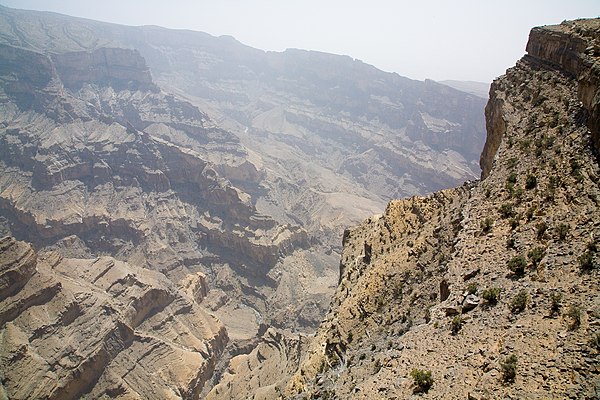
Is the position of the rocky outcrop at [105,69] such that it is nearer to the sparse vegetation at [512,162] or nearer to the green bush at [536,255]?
the sparse vegetation at [512,162]

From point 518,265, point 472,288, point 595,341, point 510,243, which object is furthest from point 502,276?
point 595,341

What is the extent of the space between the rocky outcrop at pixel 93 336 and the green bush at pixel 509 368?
36086mm

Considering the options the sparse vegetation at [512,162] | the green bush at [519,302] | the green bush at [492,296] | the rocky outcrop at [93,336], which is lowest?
the rocky outcrop at [93,336]

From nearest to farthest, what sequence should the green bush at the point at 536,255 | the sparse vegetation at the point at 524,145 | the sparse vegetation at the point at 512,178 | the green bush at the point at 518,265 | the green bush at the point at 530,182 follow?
the green bush at the point at 536,255, the green bush at the point at 518,265, the green bush at the point at 530,182, the sparse vegetation at the point at 512,178, the sparse vegetation at the point at 524,145

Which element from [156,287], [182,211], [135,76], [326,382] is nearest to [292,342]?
[156,287]

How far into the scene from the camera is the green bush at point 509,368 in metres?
9.01

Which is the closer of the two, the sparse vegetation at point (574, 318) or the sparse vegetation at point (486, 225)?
the sparse vegetation at point (574, 318)

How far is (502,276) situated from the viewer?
13.0 m

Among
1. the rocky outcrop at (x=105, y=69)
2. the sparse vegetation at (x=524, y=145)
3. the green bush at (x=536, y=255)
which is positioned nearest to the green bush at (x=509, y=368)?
the green bush at (x=536, y=255)

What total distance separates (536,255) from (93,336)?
130 feet

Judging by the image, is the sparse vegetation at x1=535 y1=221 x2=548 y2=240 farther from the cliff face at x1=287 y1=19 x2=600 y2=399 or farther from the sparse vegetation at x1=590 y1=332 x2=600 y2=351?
the sparse vegetation at x1=590 y1=332 x2=600 y2=351

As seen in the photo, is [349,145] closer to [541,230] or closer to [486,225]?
[486,225]

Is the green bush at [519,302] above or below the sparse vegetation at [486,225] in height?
below

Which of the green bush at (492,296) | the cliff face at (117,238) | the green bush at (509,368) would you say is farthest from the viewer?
the cliff face at (117,238)
